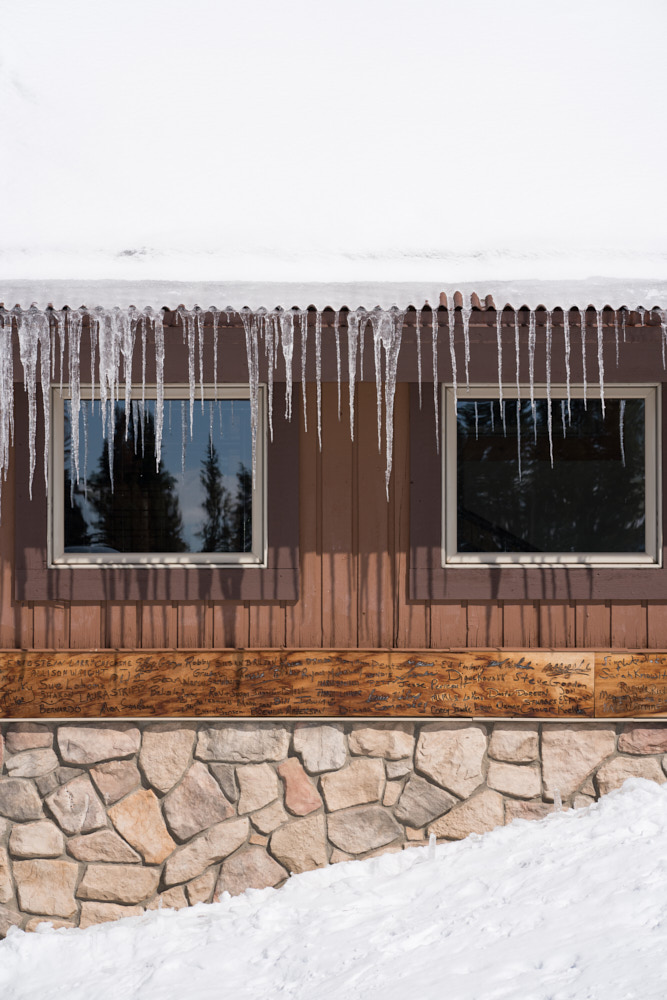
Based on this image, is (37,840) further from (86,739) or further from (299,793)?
(299,793)

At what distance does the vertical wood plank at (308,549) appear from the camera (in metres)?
4.34

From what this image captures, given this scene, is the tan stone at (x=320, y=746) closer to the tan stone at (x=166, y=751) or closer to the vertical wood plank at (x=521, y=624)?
the tan stone at (x=166, y=751)

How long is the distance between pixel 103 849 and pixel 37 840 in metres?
0.37


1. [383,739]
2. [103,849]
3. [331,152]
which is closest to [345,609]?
[383,739]

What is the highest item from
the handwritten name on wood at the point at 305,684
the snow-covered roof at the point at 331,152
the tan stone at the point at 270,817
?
the snow-covered roof at the point at 331,152

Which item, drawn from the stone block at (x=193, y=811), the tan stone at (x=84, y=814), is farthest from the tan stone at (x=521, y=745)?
the tan stone at (x=84, y=814)

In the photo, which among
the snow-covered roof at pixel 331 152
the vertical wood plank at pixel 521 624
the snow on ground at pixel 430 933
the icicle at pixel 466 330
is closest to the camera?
the snow on ground at pixel 430 933

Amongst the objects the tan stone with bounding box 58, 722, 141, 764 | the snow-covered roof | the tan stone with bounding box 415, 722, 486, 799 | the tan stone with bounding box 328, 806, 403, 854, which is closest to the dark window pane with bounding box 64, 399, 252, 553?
the snow-covered roof

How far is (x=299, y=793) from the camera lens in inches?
165

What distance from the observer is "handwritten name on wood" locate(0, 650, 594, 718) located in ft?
13.7

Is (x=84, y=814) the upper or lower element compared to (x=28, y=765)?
lower

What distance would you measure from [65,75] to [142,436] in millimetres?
3105

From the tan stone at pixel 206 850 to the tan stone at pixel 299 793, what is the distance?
276 mm

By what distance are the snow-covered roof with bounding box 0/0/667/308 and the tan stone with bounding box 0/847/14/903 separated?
3.08 meters
